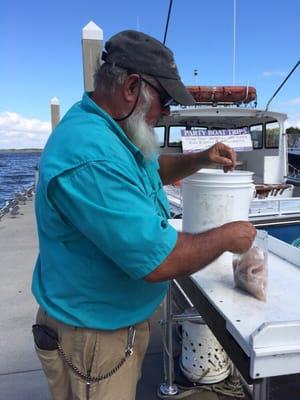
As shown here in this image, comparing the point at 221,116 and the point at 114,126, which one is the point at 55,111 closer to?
the point at 221,116

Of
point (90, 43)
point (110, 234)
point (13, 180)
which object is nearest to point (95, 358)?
point (110, 234)

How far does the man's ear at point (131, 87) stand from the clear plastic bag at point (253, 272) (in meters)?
0.74

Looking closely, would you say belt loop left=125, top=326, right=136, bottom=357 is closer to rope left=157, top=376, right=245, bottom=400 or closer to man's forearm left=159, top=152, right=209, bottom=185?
man's forearm left=159, top=152, right=209, bottom=185

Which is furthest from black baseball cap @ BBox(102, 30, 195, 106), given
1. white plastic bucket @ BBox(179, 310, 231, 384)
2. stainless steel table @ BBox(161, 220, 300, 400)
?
white plastic bucket @ BBox(179, 310, 231, 384)

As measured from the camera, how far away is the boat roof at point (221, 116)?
270 inches

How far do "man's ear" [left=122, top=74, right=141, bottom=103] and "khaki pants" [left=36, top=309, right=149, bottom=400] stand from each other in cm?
87

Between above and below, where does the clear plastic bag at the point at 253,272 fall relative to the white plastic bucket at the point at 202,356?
above

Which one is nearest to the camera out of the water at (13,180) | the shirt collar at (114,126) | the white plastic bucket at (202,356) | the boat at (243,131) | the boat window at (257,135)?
the shirt collar at (114,126)

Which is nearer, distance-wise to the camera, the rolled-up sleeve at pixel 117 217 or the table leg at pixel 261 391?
the rolled-up sleeve at pixel 117 217

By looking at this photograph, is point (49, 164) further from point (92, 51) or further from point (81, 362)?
point (92, 51)

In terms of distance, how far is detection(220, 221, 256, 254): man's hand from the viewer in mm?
1329

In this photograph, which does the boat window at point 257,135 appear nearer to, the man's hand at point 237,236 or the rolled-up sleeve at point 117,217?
the man's hand at point 237,236

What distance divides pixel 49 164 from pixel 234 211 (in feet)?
3.17

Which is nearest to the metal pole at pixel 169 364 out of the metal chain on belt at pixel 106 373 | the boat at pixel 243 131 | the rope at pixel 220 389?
the rope at pixel 220 389
